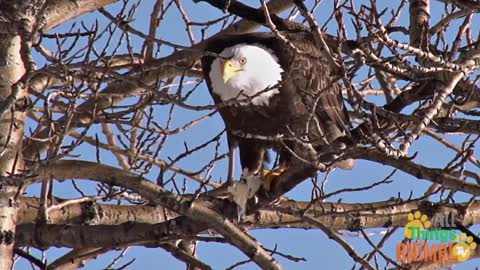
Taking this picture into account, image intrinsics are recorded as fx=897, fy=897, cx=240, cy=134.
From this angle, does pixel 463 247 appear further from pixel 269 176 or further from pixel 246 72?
pixel 246 72

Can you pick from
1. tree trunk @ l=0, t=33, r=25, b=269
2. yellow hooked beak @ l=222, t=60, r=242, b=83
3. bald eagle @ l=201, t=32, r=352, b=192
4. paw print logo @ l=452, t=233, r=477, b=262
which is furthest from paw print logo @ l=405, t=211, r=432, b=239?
tree trunk @ l=0, t=33, r=25, b=269

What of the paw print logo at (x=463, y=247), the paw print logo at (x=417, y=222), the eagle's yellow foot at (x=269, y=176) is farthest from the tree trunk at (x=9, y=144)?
the paw print logo at (x=463, y=247)

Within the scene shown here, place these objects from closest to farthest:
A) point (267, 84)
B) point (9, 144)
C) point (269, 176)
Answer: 1. point (9, 144)
2. point (269, 176)
3. point (267, 84)

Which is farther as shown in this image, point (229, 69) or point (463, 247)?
point (463, 247)

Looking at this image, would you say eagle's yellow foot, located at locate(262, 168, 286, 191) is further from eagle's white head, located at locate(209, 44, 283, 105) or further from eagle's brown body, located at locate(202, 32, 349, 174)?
eagle's white head, located at locate(209, 44, 283, 105)

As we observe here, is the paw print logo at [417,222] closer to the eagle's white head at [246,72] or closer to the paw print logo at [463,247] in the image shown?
the paw print logo at [463,247]

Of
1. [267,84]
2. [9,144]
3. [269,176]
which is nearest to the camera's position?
[9,144]

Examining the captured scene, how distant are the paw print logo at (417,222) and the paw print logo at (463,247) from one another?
182mm

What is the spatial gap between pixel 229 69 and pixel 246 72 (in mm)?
134

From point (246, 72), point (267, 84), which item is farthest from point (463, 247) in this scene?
point (246, 72)

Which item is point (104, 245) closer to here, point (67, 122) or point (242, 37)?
point (67, 122)

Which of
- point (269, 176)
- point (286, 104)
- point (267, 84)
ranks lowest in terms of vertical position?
point (269, 176)

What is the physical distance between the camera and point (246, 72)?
468 cm

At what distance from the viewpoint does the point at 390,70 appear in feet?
10.9
